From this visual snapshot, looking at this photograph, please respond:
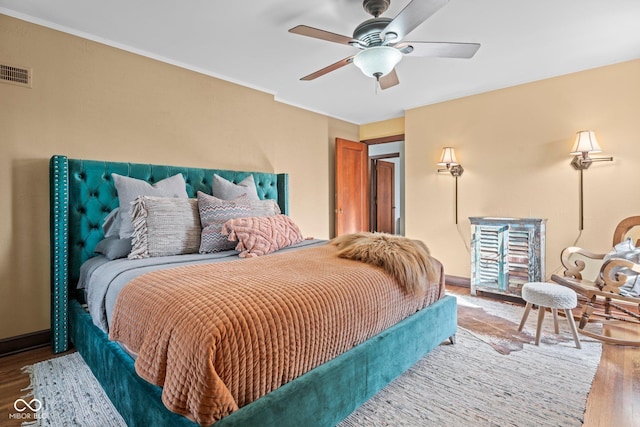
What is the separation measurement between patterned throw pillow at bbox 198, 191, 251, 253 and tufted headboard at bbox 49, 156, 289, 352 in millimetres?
710

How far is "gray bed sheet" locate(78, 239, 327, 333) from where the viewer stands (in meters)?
1.68

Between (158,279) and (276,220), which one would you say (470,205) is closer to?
(276,220)

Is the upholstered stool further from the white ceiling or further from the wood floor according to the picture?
the white ceiling

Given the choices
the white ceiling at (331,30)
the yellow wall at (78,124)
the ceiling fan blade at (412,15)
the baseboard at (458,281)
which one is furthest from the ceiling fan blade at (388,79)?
the baseboard at (458,281)

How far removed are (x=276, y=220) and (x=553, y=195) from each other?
304 cm

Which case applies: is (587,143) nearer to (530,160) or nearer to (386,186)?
(530,160)

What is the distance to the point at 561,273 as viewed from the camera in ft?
11.3

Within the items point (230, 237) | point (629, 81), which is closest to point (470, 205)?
point (629, 81)

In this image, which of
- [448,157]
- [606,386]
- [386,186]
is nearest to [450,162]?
[448,157]

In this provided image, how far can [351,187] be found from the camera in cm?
518

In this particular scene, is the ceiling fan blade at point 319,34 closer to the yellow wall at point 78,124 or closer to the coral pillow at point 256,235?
the coral pillow at point 256,235

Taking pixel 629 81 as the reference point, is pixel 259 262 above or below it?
below

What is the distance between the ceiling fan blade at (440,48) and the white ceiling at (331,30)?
11.7 inches

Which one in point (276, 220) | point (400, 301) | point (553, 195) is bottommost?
point (400, 301)
